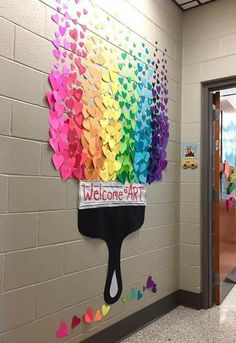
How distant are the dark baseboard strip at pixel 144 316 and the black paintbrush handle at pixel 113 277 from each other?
0.65 ft

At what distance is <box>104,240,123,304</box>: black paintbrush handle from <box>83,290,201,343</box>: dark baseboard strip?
0.65 ft

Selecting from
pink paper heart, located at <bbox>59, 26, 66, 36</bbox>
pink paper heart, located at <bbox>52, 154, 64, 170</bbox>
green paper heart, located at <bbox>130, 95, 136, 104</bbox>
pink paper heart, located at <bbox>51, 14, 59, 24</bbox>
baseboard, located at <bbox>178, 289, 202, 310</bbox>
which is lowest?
baseboard, located at <bbox>178, 289, 202, 310</bbox>

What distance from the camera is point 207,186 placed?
277 cm

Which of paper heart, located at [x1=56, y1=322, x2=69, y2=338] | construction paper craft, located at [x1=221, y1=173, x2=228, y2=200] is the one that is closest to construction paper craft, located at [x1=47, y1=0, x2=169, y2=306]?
paper heart, located at [x1=56, y1=322, x2=69, y2=338]

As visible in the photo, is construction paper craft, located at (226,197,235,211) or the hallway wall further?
construction paper craft, located at (226,197,235,211)

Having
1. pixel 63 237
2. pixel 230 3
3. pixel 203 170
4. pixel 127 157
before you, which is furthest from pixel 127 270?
pixel 230 3

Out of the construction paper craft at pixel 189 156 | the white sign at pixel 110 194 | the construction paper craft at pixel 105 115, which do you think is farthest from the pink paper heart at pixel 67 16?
the construction paper craft at pixel 189 156

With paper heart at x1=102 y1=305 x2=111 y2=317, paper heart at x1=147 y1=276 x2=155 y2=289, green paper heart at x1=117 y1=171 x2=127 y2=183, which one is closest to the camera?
paper heart at x1=102 y1=305 x2=111 y2=317

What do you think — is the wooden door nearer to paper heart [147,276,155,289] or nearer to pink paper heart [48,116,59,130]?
paper heart [147,276,155,289]

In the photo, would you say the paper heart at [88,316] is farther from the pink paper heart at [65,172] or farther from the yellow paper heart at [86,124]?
the yellow paper heart at [86,124]

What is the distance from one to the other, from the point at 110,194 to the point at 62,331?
87 centimetres

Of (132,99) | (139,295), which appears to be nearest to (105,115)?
(132,99)

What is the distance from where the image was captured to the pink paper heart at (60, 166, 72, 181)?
174 cm

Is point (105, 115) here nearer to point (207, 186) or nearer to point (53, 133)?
point (53, 133)
